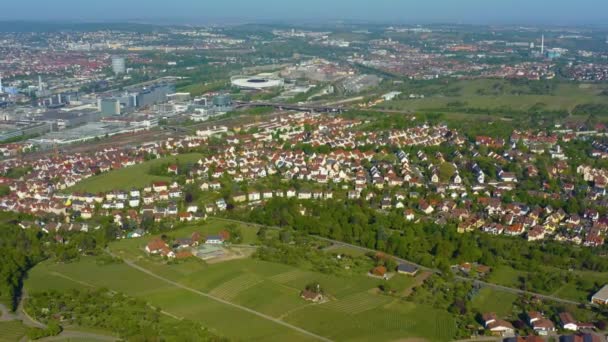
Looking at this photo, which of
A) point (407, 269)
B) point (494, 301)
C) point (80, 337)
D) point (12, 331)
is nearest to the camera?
point (80, 337)

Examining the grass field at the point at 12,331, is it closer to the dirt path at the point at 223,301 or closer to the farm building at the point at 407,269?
the dirt path at the point at 223,301

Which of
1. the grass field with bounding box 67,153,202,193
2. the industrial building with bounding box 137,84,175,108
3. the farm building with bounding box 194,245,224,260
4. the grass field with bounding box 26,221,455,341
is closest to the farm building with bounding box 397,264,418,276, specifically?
the grass field with bounding box 26,221,455,341

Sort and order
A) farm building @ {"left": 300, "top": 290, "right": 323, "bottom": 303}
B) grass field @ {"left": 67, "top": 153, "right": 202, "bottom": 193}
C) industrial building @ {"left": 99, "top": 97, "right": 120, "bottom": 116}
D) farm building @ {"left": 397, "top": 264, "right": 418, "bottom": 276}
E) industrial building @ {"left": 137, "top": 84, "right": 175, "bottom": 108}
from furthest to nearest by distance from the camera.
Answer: industrial building @ {"left": 137, "top": 84, "right": 175, "bottom": 108} → industrial building @ {"left": 99, "top": 97, "right": 120, "bottom": 116} → grass field @ {"left": 67, "top": 153, "right": 202, "bottom": 193} → farm building @ {"left": 397, "top": 264, "right": 418, "bottom": 276} → farm building @ {"left": 300, "top": 290, "right": 323, "bottom": 303}

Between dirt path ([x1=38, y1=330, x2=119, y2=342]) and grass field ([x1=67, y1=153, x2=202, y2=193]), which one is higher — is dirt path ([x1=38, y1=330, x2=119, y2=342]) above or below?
below

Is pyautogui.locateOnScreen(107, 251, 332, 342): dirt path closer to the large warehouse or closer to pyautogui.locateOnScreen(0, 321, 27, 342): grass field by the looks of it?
pyautogui.locateOnScreen(0, 321, 27, 342): grass field

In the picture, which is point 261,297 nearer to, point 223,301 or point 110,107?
point 223,301

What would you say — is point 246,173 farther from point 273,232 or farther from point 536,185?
point 536,185

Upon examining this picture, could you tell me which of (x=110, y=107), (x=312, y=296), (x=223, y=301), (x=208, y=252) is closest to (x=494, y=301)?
(x=312, y=296)
